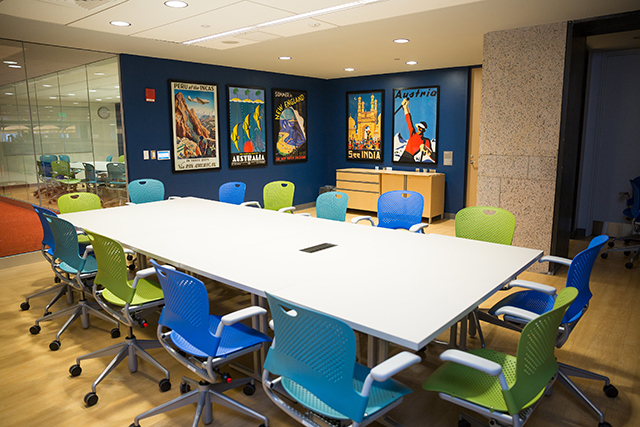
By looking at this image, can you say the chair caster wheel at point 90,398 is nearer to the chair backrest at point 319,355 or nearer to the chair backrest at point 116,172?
the chair backrest at point 319,355

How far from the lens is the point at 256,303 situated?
2.54 m

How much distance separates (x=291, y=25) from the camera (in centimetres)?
416

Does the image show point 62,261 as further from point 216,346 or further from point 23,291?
point 216,346

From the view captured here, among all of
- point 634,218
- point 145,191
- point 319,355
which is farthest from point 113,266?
point 634,218

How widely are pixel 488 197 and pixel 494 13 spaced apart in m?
1.96

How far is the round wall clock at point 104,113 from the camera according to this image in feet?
19.4

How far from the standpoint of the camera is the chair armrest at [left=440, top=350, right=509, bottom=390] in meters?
1.57

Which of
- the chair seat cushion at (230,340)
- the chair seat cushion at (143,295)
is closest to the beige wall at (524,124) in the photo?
the chair seat cushion at (230,340)

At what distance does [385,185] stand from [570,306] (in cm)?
599

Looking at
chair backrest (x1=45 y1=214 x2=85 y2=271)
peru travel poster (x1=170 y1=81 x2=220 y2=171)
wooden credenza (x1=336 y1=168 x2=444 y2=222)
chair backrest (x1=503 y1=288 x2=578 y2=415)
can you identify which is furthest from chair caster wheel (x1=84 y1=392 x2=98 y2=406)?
wooden credenza (x1=336 y1=168 x2=444 y2=222)

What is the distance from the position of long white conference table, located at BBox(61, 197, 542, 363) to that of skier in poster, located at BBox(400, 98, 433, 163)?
14.9ft

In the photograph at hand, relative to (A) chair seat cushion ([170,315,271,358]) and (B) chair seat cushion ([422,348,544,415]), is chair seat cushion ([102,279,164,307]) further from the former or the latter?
(B) chair seat cushion ([422,348,544,415])

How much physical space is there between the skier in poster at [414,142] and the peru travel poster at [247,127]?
2615mm

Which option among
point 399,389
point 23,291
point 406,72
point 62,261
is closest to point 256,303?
point 399,389
